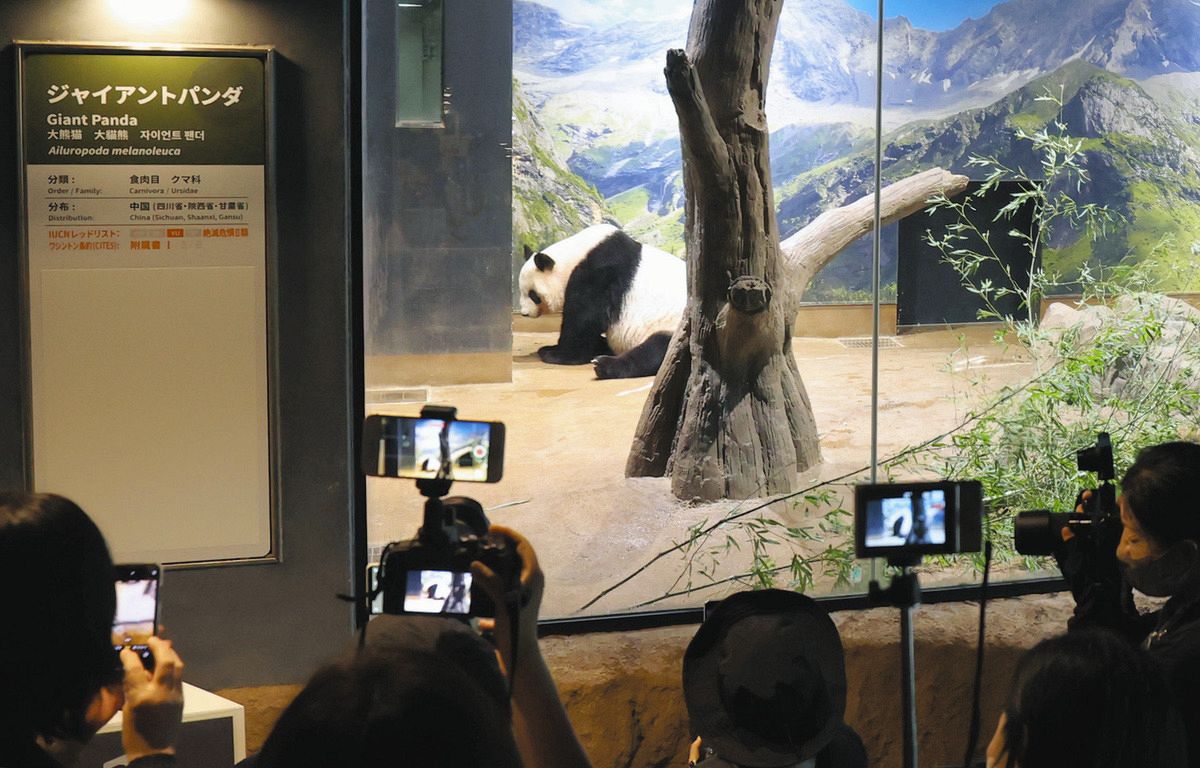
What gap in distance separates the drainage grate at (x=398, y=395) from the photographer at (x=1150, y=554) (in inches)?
70.1

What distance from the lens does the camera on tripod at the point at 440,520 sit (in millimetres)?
1429

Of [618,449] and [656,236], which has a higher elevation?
[656,236]

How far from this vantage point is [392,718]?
0.71 m

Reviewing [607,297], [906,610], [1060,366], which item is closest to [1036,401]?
[1060,366]

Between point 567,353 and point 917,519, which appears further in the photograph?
point 567,353

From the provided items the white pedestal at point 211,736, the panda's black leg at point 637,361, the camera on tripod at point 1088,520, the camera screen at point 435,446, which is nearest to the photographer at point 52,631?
the camera screen at point 435,446

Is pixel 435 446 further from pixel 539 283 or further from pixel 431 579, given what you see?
pixel 539 283

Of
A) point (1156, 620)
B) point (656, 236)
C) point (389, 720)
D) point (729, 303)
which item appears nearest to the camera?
point (389, 720)

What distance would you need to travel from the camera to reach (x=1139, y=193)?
3928 mm

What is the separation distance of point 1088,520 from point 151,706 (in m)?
1.44

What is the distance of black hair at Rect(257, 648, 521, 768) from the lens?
2.32 ft

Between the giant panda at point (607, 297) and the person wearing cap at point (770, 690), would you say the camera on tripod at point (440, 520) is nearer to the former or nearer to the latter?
the person wearing cap at point (770, 690)

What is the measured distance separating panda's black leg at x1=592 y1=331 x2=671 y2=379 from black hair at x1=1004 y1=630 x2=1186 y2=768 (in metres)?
2.34

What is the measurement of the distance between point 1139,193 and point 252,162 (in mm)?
2892
